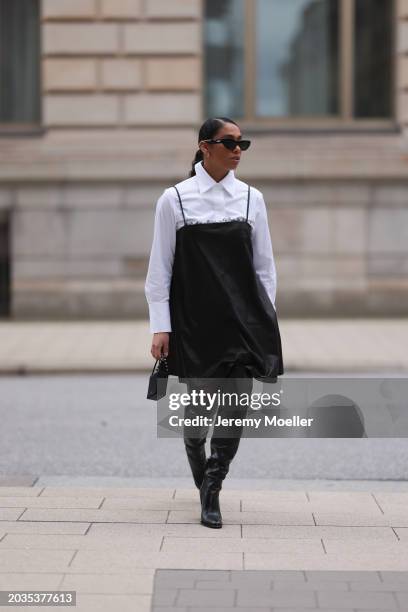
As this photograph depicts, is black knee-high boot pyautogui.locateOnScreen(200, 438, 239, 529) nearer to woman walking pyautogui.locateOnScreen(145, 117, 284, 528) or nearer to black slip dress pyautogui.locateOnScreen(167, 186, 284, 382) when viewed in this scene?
woman walking pyautogui.locateOnScreen(145, 117, 284, 528)

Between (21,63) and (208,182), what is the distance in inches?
508

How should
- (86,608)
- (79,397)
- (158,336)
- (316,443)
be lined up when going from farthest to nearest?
1. (79,397)
2. (316,443)
3. (158,336)
4. (86,608)

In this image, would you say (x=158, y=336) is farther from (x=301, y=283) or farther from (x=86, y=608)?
(x=301, y=283)

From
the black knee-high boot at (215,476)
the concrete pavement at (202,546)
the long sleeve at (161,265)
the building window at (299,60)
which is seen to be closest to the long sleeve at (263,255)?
the long sleeve at (161,265)

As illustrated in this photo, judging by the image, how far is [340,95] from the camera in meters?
17.2

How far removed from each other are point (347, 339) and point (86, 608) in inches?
401

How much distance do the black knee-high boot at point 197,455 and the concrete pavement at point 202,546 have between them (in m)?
0.19

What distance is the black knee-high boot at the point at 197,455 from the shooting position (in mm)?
5438

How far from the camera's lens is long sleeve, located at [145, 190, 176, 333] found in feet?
17.1

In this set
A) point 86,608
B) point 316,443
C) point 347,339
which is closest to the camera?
point 86,608

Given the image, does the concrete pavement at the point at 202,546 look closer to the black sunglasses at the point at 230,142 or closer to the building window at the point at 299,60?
the black sunglasses at the point at 230,142

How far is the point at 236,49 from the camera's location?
56.4ft

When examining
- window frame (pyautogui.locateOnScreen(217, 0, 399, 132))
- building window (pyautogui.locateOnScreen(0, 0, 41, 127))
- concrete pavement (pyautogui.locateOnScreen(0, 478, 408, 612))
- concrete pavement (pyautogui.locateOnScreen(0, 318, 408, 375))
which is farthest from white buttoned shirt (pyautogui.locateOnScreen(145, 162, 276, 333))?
building window (pyautogui.locateOnScreen(0, 0, 41, 127))

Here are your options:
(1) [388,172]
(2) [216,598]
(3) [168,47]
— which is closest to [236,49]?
(3) [168,47]
